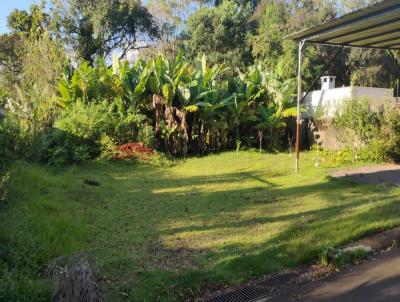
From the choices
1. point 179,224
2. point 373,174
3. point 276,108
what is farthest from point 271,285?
point 276,108

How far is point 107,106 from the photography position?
48.2ft

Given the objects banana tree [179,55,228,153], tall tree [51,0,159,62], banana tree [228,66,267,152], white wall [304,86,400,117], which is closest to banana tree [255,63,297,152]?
banana tree [228,66,267,152]

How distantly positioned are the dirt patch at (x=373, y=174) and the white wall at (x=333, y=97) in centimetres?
316

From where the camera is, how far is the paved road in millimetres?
3809

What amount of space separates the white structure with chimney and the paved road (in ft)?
33.1

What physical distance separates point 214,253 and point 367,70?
2588cm

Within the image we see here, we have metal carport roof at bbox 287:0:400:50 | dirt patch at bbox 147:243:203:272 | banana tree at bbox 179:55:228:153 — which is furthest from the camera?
banana tree at bbox 179:55:228:153

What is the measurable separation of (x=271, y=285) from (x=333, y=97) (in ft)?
41.5

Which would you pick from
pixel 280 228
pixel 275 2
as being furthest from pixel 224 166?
pixel 275 2

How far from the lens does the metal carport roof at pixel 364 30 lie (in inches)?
352

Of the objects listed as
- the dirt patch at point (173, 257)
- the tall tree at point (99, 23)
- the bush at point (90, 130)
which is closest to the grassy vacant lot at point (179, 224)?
the dirt patch at point (173, 257)

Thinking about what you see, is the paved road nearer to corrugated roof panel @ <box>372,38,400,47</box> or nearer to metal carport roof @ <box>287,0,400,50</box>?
metal carport roof @ <box>287,0,400,50</box>

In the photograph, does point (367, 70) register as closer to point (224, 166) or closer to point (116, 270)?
point (224, 166)

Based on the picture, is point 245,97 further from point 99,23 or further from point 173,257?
point 99,23
